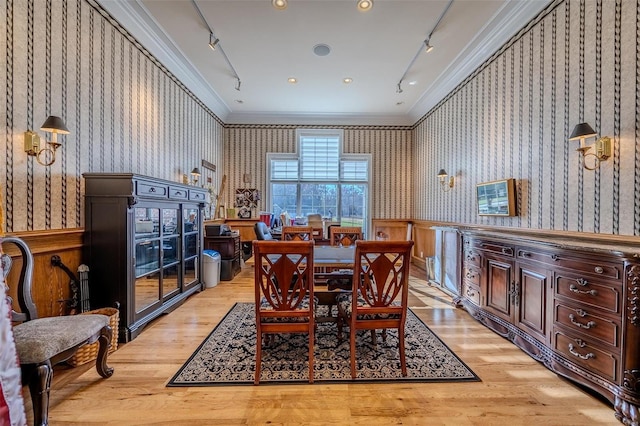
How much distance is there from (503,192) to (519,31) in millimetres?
1884

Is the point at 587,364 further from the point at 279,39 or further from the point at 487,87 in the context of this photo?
the point at 279,39

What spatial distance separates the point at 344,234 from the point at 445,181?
234cm

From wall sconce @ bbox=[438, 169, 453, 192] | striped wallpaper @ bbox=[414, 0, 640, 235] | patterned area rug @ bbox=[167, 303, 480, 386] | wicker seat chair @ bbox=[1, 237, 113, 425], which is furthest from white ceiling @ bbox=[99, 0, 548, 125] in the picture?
patterned area rug @ bbox=[167, 303, 480, 386]

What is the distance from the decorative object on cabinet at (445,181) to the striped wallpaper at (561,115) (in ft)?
1.76

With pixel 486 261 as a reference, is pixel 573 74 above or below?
above

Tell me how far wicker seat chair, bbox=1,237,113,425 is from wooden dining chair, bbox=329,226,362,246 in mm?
2867

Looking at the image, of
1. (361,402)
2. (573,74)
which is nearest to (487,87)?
(573,74)

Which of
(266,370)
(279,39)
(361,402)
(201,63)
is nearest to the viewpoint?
(361,402)

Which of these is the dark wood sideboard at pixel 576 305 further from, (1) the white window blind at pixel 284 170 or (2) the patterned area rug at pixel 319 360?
(1) the white window blind at pixel 284 170

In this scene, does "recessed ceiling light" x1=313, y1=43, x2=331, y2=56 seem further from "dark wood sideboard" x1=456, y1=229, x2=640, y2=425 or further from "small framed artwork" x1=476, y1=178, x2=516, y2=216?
"dark wood sideboard" x1=456, y1=229, x2=640, y2=425

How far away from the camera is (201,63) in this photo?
173 inches

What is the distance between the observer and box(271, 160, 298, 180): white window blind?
704cm

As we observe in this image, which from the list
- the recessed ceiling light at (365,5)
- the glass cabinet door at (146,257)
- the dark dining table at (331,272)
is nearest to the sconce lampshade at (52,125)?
the glass cabinet door at (146,257)

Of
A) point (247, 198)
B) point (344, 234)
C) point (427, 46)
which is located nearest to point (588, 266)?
point (344, 234)
